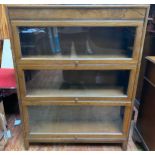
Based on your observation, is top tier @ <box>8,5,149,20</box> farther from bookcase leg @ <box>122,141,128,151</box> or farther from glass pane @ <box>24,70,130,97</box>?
bookcase leg @ <box>122,141,128,151</box>

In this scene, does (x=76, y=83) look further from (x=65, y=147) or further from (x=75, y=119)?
(x=65, y=147)

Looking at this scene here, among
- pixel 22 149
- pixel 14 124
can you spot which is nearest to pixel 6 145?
pixel 22 149

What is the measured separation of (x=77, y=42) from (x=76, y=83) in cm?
34

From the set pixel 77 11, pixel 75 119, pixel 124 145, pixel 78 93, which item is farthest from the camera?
pixel 75 119

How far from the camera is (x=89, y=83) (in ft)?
4.82

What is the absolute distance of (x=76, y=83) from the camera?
1.44m

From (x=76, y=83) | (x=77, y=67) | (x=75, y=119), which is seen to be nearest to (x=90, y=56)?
(x=77, y=67)

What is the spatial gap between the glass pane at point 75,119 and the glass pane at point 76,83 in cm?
17

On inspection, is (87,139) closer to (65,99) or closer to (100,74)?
(65,99)

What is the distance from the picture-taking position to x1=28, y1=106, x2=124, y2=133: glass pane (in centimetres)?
149

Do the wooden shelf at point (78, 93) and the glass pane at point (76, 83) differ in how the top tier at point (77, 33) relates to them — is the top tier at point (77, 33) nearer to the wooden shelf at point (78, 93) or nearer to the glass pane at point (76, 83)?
the glass pane at point (76, 83)

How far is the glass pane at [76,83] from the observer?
134 cm

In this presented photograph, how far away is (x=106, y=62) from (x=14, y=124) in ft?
3.91

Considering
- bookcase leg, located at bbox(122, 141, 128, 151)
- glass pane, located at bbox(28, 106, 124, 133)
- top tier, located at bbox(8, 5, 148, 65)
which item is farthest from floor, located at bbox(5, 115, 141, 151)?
top tier, located at bbox(8, 5, 148, 65)
